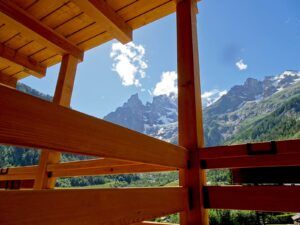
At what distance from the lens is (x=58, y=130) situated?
Answer: 58 cm

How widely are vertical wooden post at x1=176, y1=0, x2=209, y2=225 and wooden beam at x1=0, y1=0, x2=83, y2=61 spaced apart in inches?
49.6

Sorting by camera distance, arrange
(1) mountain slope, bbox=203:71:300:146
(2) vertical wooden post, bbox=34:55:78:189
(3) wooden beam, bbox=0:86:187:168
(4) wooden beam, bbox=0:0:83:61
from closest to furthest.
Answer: (3) wooden beam, bbox=0:86:187:168 < (4) wooden beam, bbox=0:0:83:61 < (2) vertical wooden post, bbox=34:55:78:189 < (1) mountain slope, bbox=203:71:300:146

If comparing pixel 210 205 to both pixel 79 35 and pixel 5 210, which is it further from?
pixel 79 35

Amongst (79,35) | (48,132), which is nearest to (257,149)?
(48,132)

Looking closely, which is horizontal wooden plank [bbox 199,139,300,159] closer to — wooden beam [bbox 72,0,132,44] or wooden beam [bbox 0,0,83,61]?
wooden beam [bbox 72,0,132,44]

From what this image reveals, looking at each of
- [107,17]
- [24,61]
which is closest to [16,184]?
[24,61]

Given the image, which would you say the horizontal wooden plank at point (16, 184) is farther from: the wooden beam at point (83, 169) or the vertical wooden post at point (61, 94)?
the vertical wooden post at point (61, 94)

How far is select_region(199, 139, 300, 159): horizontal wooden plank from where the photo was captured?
1.17 metres

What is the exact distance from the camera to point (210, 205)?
134 centimetres

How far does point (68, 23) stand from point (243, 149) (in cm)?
195

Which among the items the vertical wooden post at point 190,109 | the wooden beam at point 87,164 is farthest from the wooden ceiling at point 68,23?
the wooden beam at point 87,164

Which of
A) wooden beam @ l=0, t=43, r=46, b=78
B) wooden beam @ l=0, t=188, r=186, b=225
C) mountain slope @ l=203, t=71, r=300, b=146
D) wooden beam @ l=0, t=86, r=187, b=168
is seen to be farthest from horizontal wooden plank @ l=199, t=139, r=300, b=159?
mountain slope @ l=203, t=71, r=300, b=146

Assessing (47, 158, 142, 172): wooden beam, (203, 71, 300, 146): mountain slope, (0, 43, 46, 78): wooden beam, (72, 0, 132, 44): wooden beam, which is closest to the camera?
(47, 158, 142, 172): wooden beam

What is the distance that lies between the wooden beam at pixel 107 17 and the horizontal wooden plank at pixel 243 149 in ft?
4.28
